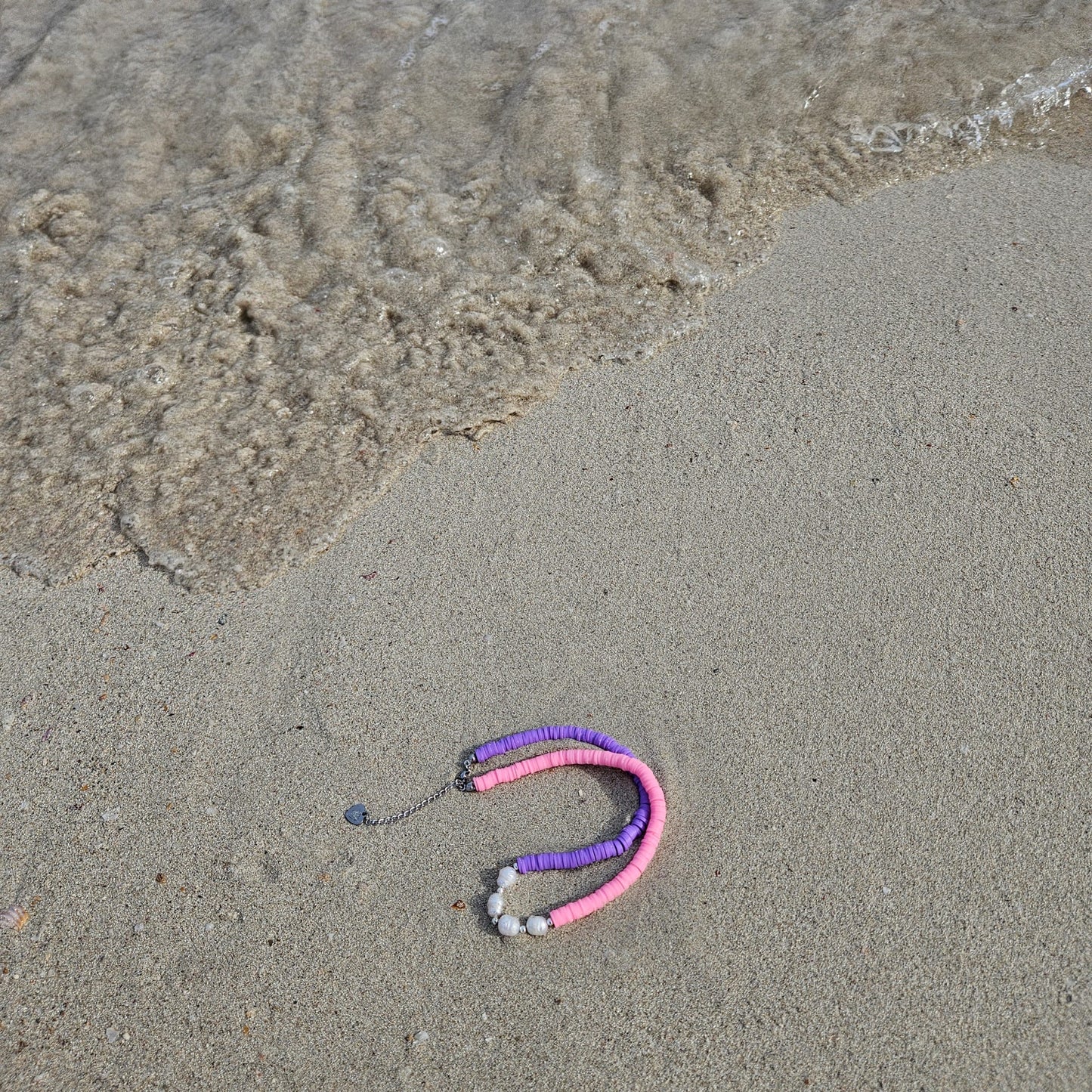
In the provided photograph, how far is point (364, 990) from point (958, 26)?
13.8 ft

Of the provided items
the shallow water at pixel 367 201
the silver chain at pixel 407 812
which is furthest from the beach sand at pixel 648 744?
the shallow water at pixel 367 201

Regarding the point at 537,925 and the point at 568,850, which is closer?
the point at 537,925

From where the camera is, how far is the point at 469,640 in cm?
245

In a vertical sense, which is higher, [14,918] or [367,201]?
[367,201]

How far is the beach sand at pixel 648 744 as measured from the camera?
73.5 inches

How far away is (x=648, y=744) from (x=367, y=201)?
8.08 feet

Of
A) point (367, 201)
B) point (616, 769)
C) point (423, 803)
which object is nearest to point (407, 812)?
point (423, 803)

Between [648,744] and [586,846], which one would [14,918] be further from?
[648,744]

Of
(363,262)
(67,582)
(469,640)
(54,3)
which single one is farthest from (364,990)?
(54,3)

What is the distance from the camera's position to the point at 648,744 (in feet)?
7.36

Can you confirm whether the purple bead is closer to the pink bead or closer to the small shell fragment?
the pink bead

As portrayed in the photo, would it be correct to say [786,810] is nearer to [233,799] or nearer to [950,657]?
[950,657]

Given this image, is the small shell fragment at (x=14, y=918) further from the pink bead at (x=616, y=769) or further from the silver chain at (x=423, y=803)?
the pink bead at (x=616, y=769)

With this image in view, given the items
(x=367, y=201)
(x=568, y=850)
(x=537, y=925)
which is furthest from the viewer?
(x=367, y=201)
